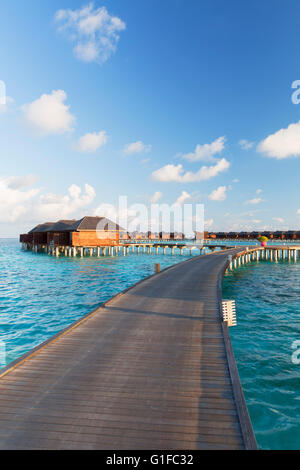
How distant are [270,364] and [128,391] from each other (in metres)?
5.96

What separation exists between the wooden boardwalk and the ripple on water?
1531 mm

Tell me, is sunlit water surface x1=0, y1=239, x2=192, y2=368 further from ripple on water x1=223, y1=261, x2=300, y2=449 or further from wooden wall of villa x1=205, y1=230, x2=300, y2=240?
wooden wall of villa x1=205, y1=230, x2=300, y2=240

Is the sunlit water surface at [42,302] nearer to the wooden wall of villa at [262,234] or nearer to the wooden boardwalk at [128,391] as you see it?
the wooden boardwalk at [128,391]

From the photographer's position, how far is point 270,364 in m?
8.52

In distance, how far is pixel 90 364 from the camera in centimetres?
602

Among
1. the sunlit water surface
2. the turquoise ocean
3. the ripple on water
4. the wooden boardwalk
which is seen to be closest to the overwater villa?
the sunlit water surface

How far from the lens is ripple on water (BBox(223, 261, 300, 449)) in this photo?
18.6 feet

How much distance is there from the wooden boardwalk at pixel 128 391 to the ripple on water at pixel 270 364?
1.53m

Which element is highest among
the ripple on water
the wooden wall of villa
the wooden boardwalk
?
the wooden wall of villa

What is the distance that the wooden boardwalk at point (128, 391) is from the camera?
3771 millimetres

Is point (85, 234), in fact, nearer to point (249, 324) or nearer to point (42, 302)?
point (42, 302)

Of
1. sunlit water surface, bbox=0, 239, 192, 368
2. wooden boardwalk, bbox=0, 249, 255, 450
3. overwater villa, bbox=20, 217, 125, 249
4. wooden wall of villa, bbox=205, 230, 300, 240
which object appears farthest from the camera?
wooden wall of villa, bbox=205, 230, 300, 240

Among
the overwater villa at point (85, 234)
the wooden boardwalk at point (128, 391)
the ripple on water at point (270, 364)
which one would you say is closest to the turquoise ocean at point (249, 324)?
the ripple on water at point (270, 364)

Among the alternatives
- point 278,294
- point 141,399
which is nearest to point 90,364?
point 141,399
